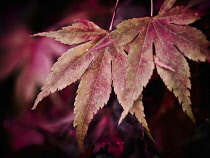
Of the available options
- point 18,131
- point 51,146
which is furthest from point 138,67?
point 18,131

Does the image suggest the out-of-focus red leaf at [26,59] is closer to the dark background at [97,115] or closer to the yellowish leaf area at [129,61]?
the dark background at [97,115]

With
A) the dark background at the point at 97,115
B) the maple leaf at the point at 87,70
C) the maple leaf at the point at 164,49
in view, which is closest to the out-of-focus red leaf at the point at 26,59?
the dark background at the point at 97,115

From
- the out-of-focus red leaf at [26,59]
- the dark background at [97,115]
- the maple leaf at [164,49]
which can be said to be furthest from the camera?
the out-of-focus red leaf at [26,59]

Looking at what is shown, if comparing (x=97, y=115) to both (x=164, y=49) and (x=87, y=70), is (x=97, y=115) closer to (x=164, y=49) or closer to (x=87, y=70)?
(x=87, y=70)

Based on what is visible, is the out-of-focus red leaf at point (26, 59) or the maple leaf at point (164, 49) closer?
the maple leaf at point (164, 49)

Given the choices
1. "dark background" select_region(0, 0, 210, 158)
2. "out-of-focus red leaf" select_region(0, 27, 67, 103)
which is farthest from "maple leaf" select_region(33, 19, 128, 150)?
"out-of-focus red leaf" select_region(0, 27, 67, 103)

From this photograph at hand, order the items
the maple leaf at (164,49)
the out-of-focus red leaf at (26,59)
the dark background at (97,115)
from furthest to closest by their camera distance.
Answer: the out-of-focus red leaf at (26,59) < the dark background at (97,115) < the maple leaf at (164,49)

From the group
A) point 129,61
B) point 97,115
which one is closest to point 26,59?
point 97,115

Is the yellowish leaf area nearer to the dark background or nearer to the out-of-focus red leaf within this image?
the dark background

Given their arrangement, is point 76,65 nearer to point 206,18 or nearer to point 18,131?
point 206,18
